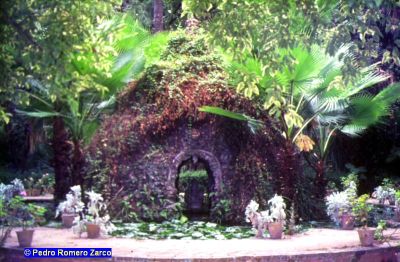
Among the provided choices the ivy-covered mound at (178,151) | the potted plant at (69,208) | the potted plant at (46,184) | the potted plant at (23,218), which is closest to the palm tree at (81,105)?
the ivy-covered mound at (178,151)

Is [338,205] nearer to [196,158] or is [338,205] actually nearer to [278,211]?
[278,211]

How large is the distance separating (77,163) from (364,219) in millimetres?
5966

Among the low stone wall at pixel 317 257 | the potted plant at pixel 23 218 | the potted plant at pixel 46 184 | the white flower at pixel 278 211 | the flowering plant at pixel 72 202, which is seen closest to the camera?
the low stone wall at pixel 317 257

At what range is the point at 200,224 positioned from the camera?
11797 millimetres

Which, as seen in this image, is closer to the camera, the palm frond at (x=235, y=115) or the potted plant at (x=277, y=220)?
the potted plant at (x=277, y=220)

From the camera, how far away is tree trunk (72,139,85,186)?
12.5 metres

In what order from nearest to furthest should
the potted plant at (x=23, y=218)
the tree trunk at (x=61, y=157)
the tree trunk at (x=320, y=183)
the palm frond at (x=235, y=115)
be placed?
1. the potted plant at (x=23, y=218)
2. the palm frond at (x=235, y=115)
3. the tree trunk at (x=61, y=157)
4. the tree trunk at (x=320, y=183)

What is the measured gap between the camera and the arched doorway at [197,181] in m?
12.6

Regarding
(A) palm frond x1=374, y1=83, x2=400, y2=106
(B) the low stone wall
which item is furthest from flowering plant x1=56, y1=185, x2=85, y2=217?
(A) palm frond x1=374, y1=83, x2=400, y2=106

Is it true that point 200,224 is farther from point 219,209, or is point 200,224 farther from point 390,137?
point 390,137

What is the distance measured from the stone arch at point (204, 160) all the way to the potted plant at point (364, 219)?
11.1ft

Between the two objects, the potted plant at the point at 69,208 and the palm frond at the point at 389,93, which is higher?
the palm frond at the point at 389,93

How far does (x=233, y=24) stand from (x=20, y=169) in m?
16.0

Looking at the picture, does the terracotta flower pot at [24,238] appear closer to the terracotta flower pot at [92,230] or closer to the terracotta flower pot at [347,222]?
the terracotta flower pot at [92,230]
